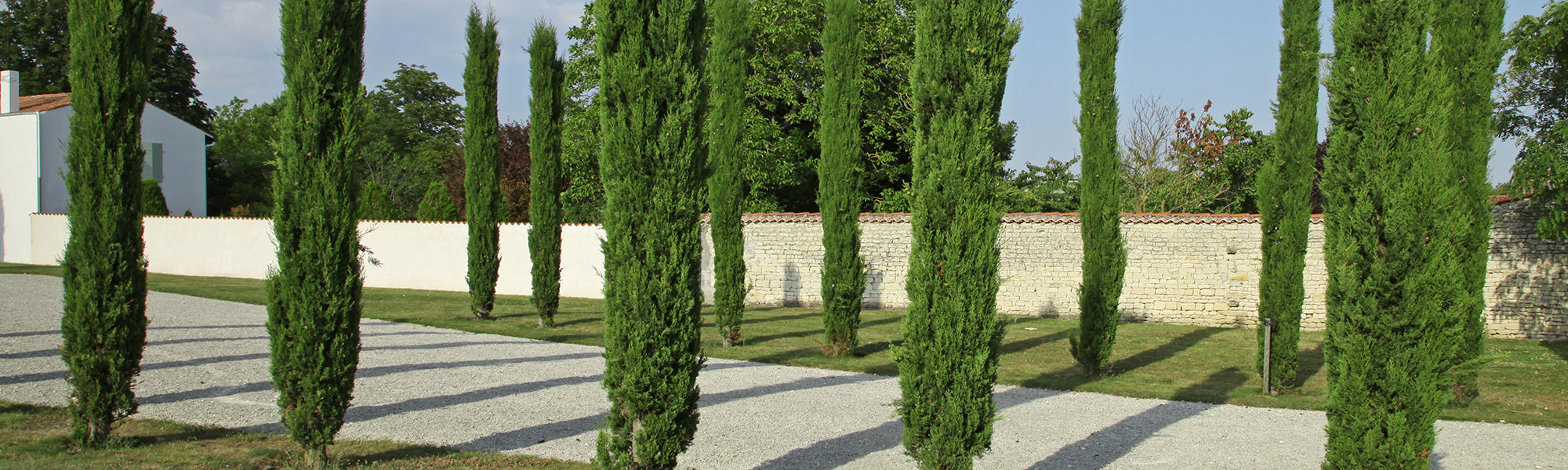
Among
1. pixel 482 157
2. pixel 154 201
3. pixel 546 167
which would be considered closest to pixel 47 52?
pixel 154 201

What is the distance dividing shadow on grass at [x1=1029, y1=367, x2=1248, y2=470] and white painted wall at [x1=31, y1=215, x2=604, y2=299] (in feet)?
44.4

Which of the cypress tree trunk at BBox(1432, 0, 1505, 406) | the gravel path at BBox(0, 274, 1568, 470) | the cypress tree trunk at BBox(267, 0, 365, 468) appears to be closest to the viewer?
the cypress tree trunk at BBox(267, 0, 365, 468)

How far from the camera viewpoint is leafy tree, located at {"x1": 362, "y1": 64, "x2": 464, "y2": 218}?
38781mm

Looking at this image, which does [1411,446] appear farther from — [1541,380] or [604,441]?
[1541,380]

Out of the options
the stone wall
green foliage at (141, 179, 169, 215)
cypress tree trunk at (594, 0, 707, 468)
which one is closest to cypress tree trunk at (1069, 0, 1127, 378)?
A: the stone wall

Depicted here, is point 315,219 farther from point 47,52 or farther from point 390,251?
point 47,52

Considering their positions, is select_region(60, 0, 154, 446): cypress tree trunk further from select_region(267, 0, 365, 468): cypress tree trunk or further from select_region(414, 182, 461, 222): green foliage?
select_region(414, 182, 461, 222): green foliage

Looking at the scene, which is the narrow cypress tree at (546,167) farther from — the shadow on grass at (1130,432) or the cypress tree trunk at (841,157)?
the shadow on grass at (1130,432)

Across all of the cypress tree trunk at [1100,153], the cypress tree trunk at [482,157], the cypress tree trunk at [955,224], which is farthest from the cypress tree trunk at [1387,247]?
the cypress tree trunk at [482,157]

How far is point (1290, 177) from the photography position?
8555 millimetres

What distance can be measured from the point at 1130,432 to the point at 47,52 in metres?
42.7

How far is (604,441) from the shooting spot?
189 inches

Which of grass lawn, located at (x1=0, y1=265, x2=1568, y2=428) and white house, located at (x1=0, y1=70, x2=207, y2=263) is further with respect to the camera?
white house, located at (x1=0, y1=70, x2=207, y2=263)

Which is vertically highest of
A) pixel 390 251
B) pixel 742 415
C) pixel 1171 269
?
pixel 1171 269
